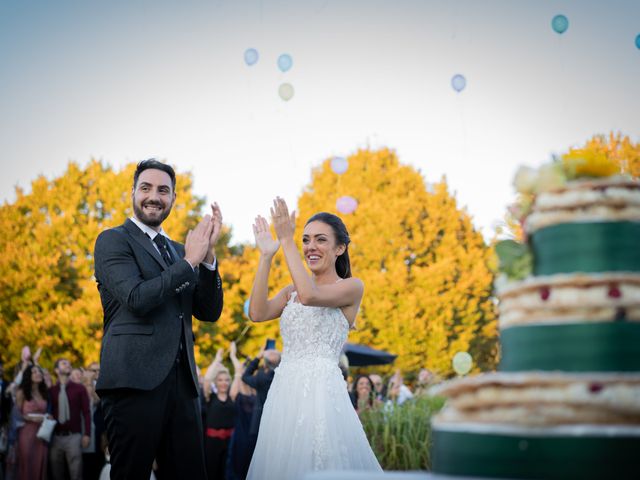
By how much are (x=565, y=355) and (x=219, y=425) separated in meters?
11.7

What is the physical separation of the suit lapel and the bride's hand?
67cm

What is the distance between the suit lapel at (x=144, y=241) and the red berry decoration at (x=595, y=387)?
10.5 feet

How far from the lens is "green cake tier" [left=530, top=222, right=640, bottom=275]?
267cm

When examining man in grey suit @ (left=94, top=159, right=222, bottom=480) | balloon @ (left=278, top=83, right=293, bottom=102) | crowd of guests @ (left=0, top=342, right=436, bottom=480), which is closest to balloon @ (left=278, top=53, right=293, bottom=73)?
balloon @ (left=278, top=83, right=293, bottom=102)

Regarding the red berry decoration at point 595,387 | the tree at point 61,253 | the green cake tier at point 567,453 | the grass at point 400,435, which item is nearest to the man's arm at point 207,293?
the green cake tier at point 567,453

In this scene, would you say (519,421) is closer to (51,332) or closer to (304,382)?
(304,382)

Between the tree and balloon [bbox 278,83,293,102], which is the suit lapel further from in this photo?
the tree

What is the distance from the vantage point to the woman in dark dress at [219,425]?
13531 millimetres

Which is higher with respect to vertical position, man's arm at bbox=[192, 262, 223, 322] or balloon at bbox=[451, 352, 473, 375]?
man's arm at bbox=[192, 262, 223, 322]

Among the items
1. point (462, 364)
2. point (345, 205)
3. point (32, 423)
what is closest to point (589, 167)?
point (32, 423)

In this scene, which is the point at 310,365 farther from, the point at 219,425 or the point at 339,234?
the point at 219,425

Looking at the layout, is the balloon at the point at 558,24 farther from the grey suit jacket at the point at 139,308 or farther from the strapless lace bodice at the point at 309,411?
the grey suit jacket at the point at 139,308

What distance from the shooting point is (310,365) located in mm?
5680

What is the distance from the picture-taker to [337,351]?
5.82m
